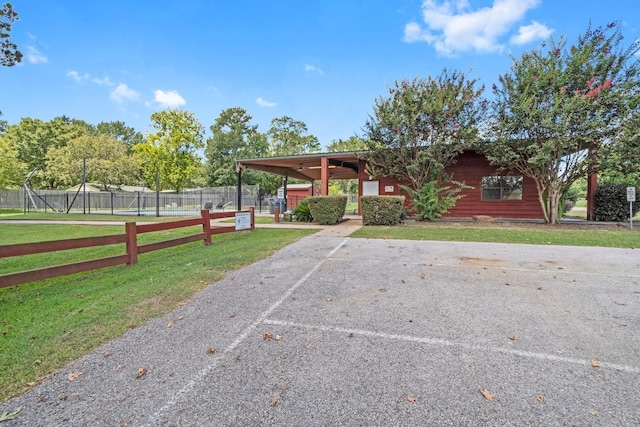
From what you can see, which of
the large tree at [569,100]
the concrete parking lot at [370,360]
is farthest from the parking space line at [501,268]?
the large tree at [569,100]

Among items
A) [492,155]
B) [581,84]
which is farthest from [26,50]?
[581,84]

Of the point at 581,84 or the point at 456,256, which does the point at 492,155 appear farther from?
the point at 456,256

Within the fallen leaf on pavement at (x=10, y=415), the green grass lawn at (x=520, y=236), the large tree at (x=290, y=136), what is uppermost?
the large tree at (x=290, y=136)

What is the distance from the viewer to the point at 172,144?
88.6 ft

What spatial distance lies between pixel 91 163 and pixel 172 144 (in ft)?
41.9

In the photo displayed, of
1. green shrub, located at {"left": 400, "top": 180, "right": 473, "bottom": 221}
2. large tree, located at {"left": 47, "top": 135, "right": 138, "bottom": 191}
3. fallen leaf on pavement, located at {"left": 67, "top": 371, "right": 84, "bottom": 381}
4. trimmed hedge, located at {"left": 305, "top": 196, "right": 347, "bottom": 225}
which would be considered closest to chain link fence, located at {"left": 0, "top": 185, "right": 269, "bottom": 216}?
large tree, located at {"left": 47, "top": 135, "right": 138, "bottom": 191}

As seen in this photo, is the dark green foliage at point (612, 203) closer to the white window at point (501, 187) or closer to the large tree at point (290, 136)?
the white window at point (501, 187)

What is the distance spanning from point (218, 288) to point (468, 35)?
1363 cm

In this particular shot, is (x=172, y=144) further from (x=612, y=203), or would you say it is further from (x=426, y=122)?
(x=612, y=203)

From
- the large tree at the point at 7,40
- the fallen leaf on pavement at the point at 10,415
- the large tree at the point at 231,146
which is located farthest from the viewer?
the large tree at the point at 231,146

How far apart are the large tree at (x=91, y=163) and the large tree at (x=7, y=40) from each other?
965 inches

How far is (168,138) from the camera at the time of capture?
1062 inches

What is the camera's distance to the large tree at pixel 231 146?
123 feet

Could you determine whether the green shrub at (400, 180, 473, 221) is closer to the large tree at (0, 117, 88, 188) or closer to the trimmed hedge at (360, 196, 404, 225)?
the trimmed hedge at (360, 196, 404, 225)
